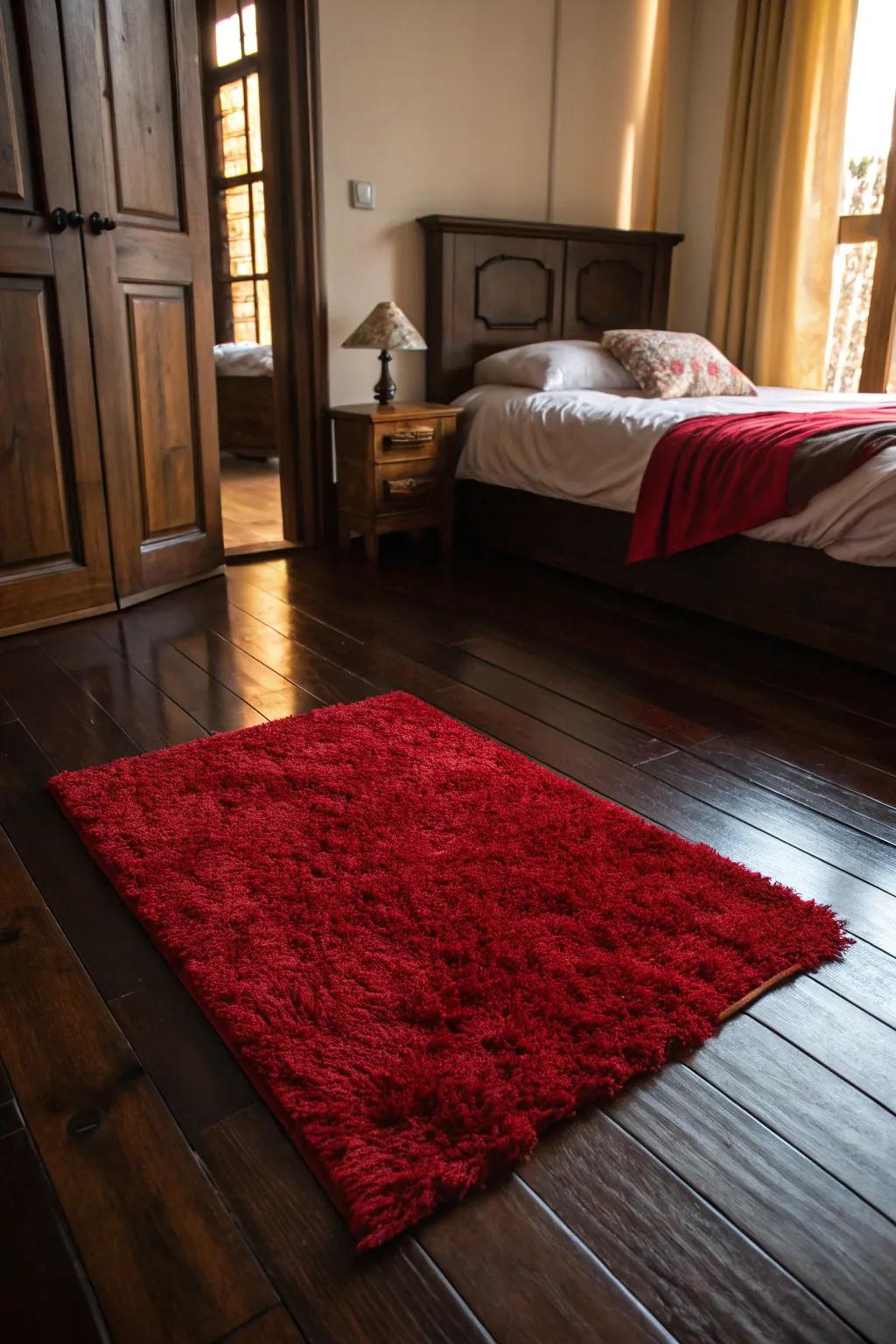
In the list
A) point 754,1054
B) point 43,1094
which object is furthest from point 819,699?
point 43,1094

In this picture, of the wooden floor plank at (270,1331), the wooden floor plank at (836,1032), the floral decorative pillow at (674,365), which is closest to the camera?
the wooden floor plank at (270,1331)

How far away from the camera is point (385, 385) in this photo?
3639mm

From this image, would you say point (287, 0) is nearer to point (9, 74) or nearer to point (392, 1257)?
point (9, 74)

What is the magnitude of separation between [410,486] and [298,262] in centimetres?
90

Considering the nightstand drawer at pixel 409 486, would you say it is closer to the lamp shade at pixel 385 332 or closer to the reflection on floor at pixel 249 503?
the lamp shade at pixel 385 332

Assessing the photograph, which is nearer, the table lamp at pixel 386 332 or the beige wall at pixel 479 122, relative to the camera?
the table lamp at pixel 386 332

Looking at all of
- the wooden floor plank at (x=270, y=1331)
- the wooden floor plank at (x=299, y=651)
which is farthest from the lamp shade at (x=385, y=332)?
the wooden floor plank at (x=270, y=1331)

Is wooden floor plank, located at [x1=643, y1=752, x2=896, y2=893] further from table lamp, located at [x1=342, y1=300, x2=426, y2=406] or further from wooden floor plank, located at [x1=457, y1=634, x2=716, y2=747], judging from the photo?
table lamp, located at [x1=342, y1=300, x2=426, y2=406]

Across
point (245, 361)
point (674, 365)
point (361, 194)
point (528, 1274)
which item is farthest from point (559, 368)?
point (528, 1274)

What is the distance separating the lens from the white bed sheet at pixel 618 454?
2453 millimetres

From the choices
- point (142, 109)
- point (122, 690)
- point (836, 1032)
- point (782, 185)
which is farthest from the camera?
point (782, 185)

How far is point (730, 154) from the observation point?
4410 millimetres

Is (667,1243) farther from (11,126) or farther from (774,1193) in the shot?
(11,126)

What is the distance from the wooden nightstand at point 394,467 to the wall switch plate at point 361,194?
71cm
